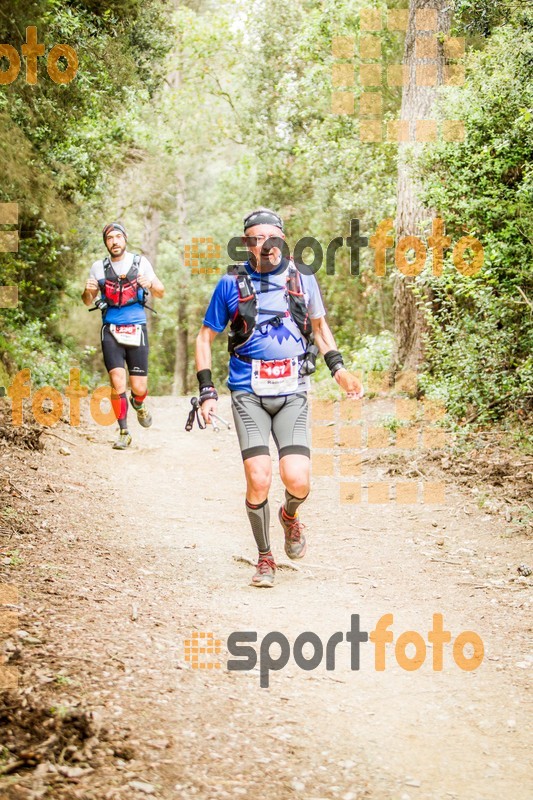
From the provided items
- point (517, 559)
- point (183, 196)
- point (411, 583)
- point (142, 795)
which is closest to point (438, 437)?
point (517, 559)

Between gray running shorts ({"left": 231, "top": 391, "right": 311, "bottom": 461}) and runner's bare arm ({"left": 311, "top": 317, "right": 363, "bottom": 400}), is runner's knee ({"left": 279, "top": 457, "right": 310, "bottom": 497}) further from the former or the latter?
runner's bare arm ({"left": 311, "top": 317, "right": 363, "bottom": 400})

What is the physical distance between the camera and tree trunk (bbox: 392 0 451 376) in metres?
12.1

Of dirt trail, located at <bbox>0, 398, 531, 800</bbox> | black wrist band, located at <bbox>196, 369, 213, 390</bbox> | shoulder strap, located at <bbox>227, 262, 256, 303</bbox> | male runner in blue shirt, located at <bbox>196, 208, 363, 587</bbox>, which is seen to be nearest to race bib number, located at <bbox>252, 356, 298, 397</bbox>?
male runner in blue shirt, located at <bbox>196, 208, 363, 587</bbox>

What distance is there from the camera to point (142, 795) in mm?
2805

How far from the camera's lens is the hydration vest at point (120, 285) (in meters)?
8.81

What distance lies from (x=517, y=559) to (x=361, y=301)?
1831 cm

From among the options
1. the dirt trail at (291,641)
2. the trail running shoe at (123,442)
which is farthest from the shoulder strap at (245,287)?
the trail running shoe at (123,442)

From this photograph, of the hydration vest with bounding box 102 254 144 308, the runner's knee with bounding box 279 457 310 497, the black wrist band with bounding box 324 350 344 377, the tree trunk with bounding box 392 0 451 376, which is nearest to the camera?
the runner's knee with bounding box 279 457 310 497

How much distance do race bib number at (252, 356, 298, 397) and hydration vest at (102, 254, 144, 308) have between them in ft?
12.6

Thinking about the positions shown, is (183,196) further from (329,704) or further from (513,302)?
(329,704)

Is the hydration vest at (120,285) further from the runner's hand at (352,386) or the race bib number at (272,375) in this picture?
the runner's hand at (352,386)

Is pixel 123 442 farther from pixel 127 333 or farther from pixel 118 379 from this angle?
pixel 127 333

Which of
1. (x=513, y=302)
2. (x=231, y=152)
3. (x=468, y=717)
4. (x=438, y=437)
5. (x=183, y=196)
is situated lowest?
(x=468, y=717)

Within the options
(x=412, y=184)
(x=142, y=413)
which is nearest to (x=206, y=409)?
(x=142, y=413)
